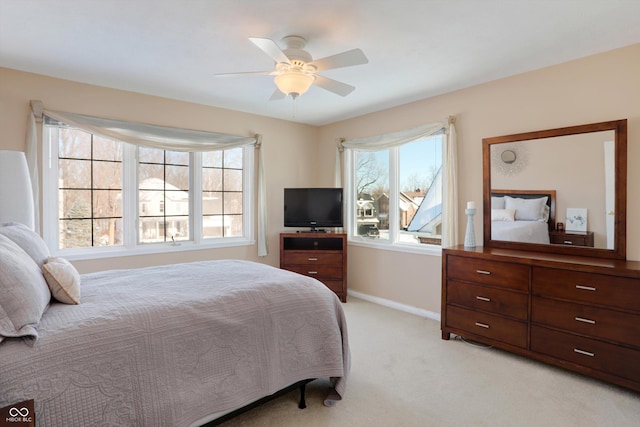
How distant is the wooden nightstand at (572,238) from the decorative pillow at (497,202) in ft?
1.58

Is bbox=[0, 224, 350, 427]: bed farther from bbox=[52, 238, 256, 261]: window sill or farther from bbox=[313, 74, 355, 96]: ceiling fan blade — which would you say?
bbox=[313, 74, 355, 96]: ceiling fan blade

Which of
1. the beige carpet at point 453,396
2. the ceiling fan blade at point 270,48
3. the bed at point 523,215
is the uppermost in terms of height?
the ceiling fan blade at point 270,48

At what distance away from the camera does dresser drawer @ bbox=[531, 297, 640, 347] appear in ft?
7.41

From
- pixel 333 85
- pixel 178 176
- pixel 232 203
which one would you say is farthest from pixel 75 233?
pixel 333 85

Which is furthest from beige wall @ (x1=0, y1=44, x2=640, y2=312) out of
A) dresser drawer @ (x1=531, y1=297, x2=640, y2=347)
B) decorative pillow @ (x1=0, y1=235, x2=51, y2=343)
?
decorative pillow @ (x1=0, y1=235, x2=51, y2=343)

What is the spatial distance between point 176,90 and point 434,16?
2.70 m

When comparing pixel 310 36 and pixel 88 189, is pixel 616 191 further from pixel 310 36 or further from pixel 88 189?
pixel 88 189

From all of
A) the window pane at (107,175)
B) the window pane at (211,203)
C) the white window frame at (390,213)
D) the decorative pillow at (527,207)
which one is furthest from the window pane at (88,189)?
the decorative pillow at (527,207)

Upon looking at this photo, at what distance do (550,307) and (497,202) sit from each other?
1.08 meters

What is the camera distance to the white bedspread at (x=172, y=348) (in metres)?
1.34

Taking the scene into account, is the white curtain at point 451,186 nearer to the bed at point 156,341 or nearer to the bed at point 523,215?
the bed at point 523,215

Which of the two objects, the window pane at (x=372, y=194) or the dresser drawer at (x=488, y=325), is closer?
the dresser drawer at (x=488, y=325)

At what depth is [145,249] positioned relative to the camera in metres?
3.81

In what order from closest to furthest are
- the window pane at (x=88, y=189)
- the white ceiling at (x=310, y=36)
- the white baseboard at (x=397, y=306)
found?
the white ceiling at (x=310, y=36) < the window pane at (x=88, y=189) < the white baseboard at (x=397, y=306)
